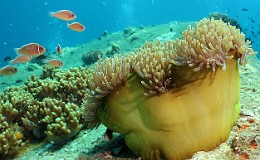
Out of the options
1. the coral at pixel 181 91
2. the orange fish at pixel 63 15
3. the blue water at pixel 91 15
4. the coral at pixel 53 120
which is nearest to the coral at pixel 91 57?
the orange fish at pixel 63 15

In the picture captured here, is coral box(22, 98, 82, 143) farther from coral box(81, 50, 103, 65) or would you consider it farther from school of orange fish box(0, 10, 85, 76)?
coral box(81, 50, 103, 65)

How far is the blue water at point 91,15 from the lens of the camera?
11812 centimetres

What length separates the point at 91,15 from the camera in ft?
513


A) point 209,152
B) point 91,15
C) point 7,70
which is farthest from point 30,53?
point 91,15

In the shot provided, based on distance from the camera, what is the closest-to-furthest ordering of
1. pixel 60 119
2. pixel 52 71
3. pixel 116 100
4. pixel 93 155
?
pixel 116 100, pixel 93 155, pixel 60 119, pixel 52 71

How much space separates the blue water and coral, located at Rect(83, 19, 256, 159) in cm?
11097

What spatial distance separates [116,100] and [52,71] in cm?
590

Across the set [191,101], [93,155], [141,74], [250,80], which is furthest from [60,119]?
[250,80]

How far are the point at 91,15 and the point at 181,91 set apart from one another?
159 metres

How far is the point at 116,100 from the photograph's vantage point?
11.7 feet

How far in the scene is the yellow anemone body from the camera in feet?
10.7

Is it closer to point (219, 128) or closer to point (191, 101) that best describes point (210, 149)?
point (219, 128)

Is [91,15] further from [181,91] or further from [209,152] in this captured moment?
[209,152]

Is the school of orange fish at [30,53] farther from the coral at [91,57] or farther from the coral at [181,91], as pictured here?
the coral at [91,57]
